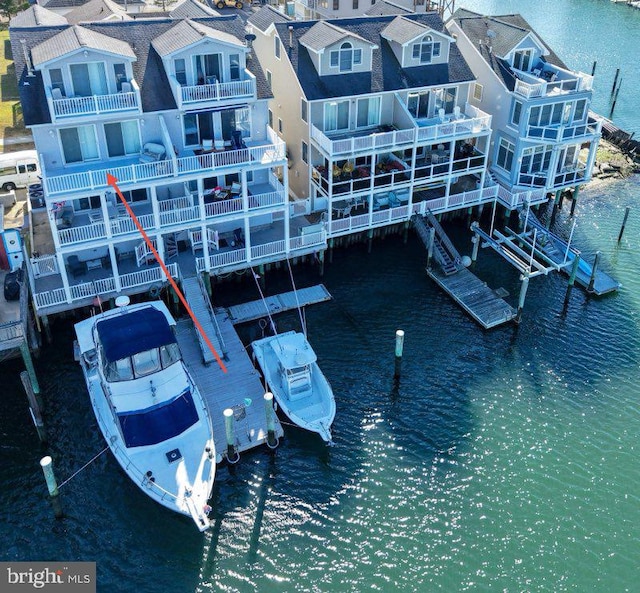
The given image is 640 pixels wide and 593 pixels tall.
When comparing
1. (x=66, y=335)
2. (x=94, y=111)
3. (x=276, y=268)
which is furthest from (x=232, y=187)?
(x=66, y=335)

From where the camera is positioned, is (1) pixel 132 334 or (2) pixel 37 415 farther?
(1) pixel 132 334

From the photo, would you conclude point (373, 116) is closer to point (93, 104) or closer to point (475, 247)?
point (475, 247)

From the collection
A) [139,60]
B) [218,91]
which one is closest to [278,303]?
[218,91]

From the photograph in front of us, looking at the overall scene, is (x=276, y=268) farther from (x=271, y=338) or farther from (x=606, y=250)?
(x=606, y=250)

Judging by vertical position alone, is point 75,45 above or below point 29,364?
above

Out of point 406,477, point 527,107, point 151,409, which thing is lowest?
point 406,477

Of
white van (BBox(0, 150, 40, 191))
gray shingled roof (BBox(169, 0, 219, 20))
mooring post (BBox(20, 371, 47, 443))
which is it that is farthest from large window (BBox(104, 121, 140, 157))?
mooring post (BBox(20, 371, 47, 443))
